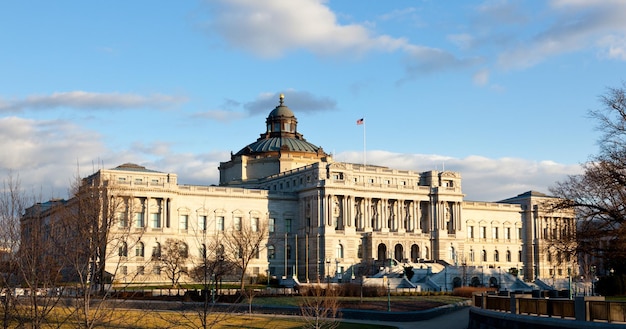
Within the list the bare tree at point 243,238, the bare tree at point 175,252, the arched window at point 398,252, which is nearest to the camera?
the bare tree at point 175,252

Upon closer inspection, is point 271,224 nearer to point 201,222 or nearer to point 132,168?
point 201,222

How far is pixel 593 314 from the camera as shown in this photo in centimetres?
3584

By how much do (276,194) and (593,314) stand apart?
100 metres

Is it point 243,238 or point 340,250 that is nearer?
point 243,238

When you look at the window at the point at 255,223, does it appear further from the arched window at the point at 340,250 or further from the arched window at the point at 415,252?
the arched window at the point at 415,252

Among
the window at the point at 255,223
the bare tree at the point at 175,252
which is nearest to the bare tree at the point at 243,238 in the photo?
the window at the point at 255,223

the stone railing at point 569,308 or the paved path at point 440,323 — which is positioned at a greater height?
the stone railing at point 569,308

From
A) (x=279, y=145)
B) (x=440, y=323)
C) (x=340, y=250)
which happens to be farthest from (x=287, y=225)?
(x=440, y=323)

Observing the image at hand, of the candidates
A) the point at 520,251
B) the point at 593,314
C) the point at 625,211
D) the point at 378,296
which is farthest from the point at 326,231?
the point at 593,314

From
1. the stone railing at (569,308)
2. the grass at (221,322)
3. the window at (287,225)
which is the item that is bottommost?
the grass at (221,322)

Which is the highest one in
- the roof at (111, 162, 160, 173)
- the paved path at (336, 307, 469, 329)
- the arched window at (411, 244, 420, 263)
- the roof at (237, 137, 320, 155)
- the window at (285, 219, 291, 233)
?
the roof at (237, 137, 320, 155)

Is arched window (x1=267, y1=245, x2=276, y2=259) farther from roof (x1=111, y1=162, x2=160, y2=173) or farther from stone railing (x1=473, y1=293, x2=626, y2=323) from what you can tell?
stone railing (x1=473, y1=293, x2=626, y2=323)

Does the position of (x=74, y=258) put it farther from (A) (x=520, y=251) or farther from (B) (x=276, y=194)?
(A) (x=520, y=251)

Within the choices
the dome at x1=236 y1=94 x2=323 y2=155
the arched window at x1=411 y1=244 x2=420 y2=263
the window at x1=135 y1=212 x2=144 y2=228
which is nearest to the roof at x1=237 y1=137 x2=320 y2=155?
the dome at x1=236 y1=94 x2=323 y2=155
